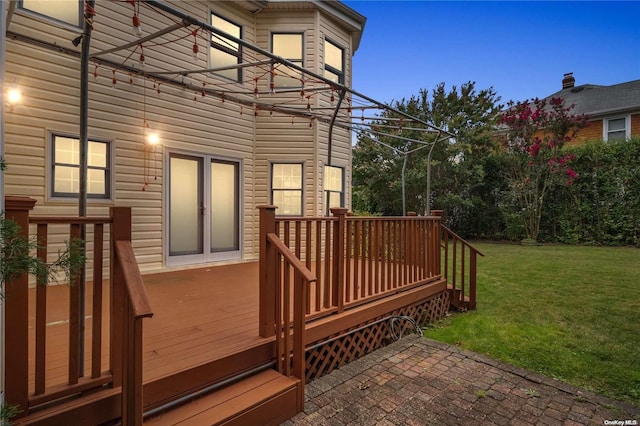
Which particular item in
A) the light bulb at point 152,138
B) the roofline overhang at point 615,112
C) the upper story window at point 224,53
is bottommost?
the light bulb at point 152,138

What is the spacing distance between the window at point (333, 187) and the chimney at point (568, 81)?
639 inches

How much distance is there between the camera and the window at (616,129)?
1362 centimetres

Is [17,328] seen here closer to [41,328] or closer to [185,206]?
[41,328]

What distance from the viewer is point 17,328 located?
1.63 meters

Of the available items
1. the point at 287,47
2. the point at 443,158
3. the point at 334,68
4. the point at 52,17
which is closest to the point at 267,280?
the point at 52,17

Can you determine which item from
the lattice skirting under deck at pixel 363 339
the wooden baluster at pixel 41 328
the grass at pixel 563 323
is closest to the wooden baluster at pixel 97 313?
the wooden baluster at pixel 41 328

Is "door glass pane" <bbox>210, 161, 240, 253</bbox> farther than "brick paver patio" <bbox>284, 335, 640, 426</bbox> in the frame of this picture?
Yes

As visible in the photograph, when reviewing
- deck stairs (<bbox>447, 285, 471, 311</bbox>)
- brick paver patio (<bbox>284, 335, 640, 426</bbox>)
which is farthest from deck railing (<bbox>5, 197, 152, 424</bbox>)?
deck stairs (<bbox>447, 285, 471, 311</bbox>)

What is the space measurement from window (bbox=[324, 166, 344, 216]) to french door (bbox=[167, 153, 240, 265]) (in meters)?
1.85

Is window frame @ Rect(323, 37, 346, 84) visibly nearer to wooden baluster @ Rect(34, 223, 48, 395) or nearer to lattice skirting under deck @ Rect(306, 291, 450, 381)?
lattice skirting under deck @ Rect(306, 291, 450, 381)

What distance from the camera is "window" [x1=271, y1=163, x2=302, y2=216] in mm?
7004

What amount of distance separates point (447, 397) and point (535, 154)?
1084 centimetres

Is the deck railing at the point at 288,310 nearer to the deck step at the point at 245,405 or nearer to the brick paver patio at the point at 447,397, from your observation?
the deck step at the point at 245,405

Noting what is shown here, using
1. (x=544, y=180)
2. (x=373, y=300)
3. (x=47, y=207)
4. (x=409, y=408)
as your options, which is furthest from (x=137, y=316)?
(x=544, y=180)
